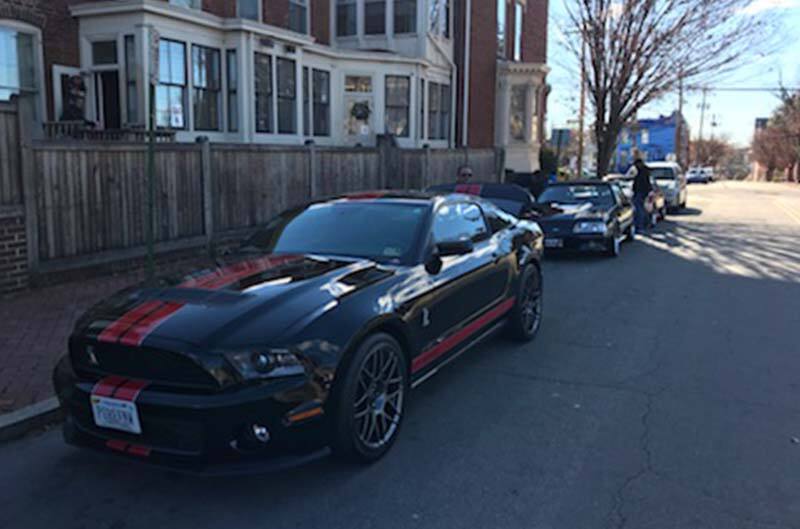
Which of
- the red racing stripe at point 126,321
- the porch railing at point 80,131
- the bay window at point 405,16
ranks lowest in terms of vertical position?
the red racing stripe at point 126,321

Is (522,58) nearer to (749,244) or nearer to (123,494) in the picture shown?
(749,244)

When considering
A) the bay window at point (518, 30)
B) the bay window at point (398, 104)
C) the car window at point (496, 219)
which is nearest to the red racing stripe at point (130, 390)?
the car window at point (496, 219)

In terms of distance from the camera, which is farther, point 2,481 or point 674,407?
point 674,407

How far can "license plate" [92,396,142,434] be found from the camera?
349 centimetres

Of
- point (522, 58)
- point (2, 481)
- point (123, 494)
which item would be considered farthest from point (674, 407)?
point (522, 58)

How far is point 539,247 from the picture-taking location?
7250 millimetres

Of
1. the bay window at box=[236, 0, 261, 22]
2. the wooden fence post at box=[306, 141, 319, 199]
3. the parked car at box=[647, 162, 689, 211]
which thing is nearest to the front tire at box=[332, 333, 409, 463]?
the wooden fence post at box=[306, 141, 319, 199]

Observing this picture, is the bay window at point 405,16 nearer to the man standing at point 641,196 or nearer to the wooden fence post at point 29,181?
the man standing at point 641,196

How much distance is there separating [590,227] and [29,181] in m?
8.85

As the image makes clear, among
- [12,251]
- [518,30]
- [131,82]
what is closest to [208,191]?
[12,251]

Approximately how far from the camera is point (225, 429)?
11.1 ft

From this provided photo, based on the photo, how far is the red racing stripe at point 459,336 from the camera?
15.4 feet

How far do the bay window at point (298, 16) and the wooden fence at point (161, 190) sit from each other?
19.1ft

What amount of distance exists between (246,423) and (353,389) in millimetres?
649
